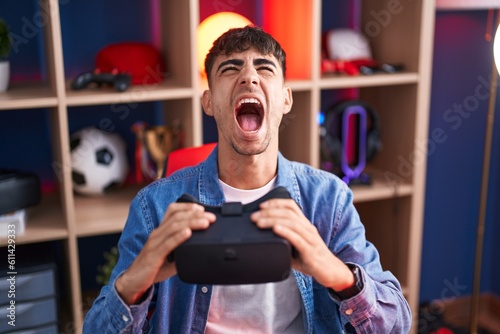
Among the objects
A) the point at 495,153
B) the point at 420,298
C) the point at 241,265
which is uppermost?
the point at 241,265

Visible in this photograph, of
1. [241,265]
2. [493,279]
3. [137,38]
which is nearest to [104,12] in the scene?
[137,38]

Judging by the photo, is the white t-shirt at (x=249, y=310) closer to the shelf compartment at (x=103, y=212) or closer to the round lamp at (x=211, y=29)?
the shelf compartment at (x=103, y=212)

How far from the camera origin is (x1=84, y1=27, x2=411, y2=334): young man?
47.8 inches

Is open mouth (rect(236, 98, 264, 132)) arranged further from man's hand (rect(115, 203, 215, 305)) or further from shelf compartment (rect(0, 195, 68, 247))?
shelf compartment (rect(0, 195, 68, 247))

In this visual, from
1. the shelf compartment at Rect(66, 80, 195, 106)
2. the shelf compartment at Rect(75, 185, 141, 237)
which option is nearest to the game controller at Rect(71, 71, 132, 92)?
the shelf compartment at Rect(66, 80, 195, 106)

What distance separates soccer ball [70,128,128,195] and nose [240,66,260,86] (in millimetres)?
993

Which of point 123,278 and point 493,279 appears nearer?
point 123,278

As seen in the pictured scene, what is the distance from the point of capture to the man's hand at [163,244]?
3.09 ft

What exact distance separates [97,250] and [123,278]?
4.55 ft

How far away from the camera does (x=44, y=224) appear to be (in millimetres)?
2000

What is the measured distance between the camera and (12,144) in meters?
2.22

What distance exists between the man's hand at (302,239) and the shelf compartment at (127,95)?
1057 millimetres

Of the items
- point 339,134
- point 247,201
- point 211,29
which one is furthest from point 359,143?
point 247,201

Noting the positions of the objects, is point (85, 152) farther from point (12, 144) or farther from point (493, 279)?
point (493, 279)
